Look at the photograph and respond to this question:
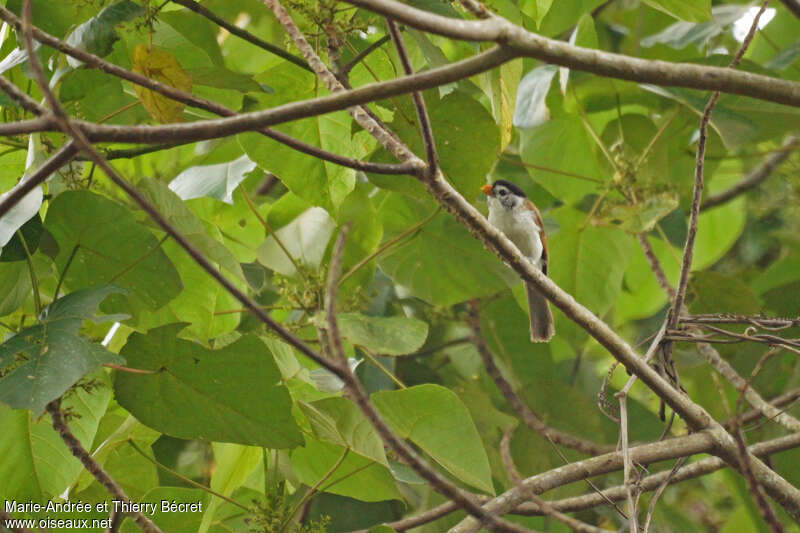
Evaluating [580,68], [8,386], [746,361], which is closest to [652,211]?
[746,361]

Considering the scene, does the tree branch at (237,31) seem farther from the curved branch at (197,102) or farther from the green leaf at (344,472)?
the green leaf at (344,472)

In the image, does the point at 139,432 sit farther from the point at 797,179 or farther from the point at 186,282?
the point at 797,179

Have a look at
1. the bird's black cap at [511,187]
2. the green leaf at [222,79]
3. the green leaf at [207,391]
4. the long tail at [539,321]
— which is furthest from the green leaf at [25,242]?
→ the bird's black cap at [511,187]

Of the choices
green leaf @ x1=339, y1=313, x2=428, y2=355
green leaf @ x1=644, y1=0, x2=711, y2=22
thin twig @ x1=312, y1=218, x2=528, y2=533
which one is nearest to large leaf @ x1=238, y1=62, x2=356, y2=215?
green leaf @ x1=339, y1=313, x2=428, y2=355

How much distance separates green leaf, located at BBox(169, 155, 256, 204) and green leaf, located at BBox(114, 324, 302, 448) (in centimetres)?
56

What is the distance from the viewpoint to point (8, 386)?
5.17 feet

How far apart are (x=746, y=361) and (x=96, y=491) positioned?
218cm

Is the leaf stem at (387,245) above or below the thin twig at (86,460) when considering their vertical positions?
above

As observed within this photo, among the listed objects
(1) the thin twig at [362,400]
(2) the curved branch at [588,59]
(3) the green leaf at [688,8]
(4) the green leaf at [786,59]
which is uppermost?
(4) the green leaf at [786,59]

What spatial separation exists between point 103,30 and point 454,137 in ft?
2.85

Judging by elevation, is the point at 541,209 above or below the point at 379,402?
above

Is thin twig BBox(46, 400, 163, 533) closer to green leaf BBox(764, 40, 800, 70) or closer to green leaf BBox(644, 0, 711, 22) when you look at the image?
green leaf BBox(644, 0, 711, 22)

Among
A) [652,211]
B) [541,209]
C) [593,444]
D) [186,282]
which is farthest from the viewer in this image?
[541,209]

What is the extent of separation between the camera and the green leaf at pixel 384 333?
1.86m
